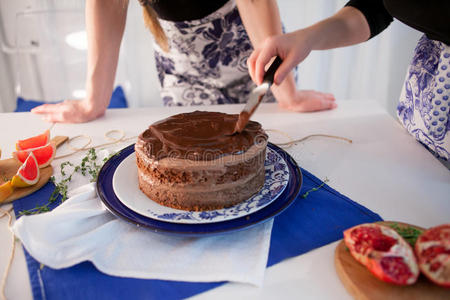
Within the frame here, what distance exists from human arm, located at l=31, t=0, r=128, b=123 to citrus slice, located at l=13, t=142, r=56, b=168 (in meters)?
0.41

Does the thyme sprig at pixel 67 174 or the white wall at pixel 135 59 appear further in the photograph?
the white wall at pixel 135 59


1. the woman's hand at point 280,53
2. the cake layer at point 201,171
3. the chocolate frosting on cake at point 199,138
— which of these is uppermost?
the woman's hand at point 280,53

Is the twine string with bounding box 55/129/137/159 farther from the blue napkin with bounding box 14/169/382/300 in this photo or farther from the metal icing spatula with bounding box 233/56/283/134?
the metal icing spatula with bounding box 233/56/283/134

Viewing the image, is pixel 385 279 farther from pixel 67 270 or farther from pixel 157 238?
pixel 67 270

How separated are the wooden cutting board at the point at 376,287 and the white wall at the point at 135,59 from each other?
118 inches

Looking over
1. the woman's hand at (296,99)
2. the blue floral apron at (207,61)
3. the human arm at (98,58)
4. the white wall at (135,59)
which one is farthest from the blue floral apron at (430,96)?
the white wall at (135,59)

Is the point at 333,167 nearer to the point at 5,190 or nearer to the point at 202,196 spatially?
the point at 202,196

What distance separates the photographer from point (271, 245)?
100cm

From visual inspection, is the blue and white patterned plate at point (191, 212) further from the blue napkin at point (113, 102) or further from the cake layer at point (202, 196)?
the blue napkin at point (113, 102)

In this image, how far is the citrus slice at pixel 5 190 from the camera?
1.18 meters

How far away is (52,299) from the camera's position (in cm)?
83

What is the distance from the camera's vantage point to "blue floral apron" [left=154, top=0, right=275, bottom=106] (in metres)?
2.04

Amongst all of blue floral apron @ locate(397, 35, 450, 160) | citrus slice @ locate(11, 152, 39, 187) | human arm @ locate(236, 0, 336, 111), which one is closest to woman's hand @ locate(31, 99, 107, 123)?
citrus slice @ locate(11, 152, 39, 187)

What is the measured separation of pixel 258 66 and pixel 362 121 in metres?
0.71
